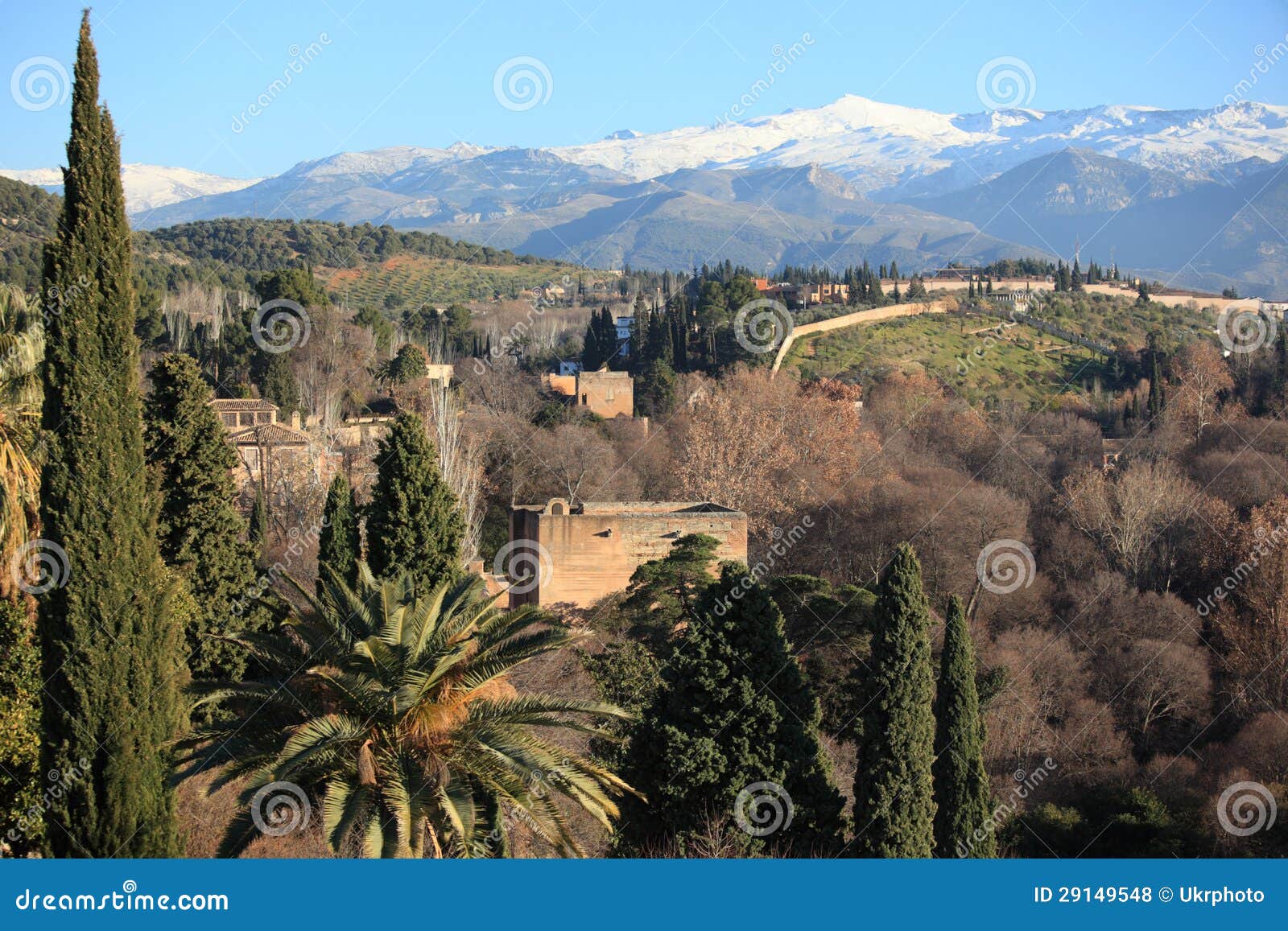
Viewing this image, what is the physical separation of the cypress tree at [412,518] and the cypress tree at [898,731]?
4.84m

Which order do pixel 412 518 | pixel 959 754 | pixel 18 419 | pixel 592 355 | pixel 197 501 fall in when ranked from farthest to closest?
pixel 592 355, pixel 197 501, pixel 959 754, pixel 412 518, pixel 18 419

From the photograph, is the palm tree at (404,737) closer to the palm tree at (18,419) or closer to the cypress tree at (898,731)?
the palm tree at (18,419)

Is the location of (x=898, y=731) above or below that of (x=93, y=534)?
below

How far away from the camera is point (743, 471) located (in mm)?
32812

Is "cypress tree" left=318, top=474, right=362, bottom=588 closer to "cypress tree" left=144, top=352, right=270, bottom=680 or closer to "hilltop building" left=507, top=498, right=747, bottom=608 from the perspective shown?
"cypress tree" left=144, top=352, right=270, bottom=680

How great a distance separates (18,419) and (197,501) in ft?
15.6

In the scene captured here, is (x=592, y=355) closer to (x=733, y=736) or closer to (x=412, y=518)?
(x=412, y=518)

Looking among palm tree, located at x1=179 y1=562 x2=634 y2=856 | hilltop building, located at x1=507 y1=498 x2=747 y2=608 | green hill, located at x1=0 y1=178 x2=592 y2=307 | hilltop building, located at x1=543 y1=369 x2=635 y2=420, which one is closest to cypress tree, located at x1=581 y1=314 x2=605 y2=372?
hilltop building, located at x1=543 y1=369 x2=635 y2=420

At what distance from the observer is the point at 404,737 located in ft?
29.2

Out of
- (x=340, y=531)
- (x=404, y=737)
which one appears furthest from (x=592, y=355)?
(x=404, y=737)

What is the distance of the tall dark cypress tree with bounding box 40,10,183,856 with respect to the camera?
8.54 meters

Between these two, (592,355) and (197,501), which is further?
(592,355)

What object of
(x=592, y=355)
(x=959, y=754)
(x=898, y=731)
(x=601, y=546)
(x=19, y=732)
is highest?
(x=592, y=355)

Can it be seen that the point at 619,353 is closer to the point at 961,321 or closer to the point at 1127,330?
the point at 961,321
